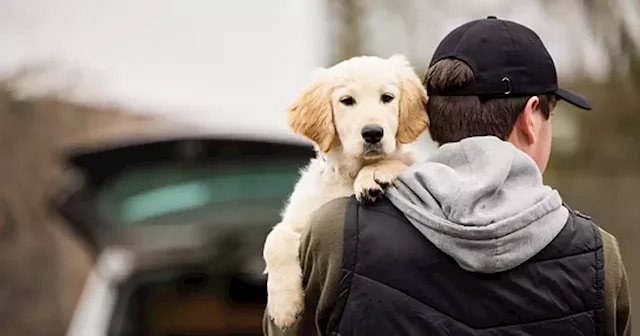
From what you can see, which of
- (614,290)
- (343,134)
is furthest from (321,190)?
(614,290)

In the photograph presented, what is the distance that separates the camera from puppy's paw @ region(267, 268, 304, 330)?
1197mm

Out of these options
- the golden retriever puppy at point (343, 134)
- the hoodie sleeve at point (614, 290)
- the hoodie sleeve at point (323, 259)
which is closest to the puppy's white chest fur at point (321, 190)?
the golden retriever puppy at point (343, 134)

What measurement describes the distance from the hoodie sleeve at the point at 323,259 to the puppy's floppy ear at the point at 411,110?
0.16m

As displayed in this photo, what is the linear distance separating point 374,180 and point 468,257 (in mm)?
149

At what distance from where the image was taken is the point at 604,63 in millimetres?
3297

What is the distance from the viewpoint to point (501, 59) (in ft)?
3.84

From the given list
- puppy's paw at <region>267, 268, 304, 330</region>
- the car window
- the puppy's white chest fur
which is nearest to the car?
the car window

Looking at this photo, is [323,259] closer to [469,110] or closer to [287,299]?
[287,299]

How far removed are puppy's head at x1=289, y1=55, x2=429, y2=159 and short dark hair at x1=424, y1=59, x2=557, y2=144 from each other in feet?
0.20

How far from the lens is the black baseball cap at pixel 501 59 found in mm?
1161

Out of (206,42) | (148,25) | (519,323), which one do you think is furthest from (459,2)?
(519,323)

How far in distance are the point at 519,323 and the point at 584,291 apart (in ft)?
0.28

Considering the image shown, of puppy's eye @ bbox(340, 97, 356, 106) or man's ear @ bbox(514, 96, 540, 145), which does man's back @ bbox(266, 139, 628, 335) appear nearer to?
man's ear @ bbox(514, 96, 540, 145)

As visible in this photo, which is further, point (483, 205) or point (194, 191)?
point (194, 191)
